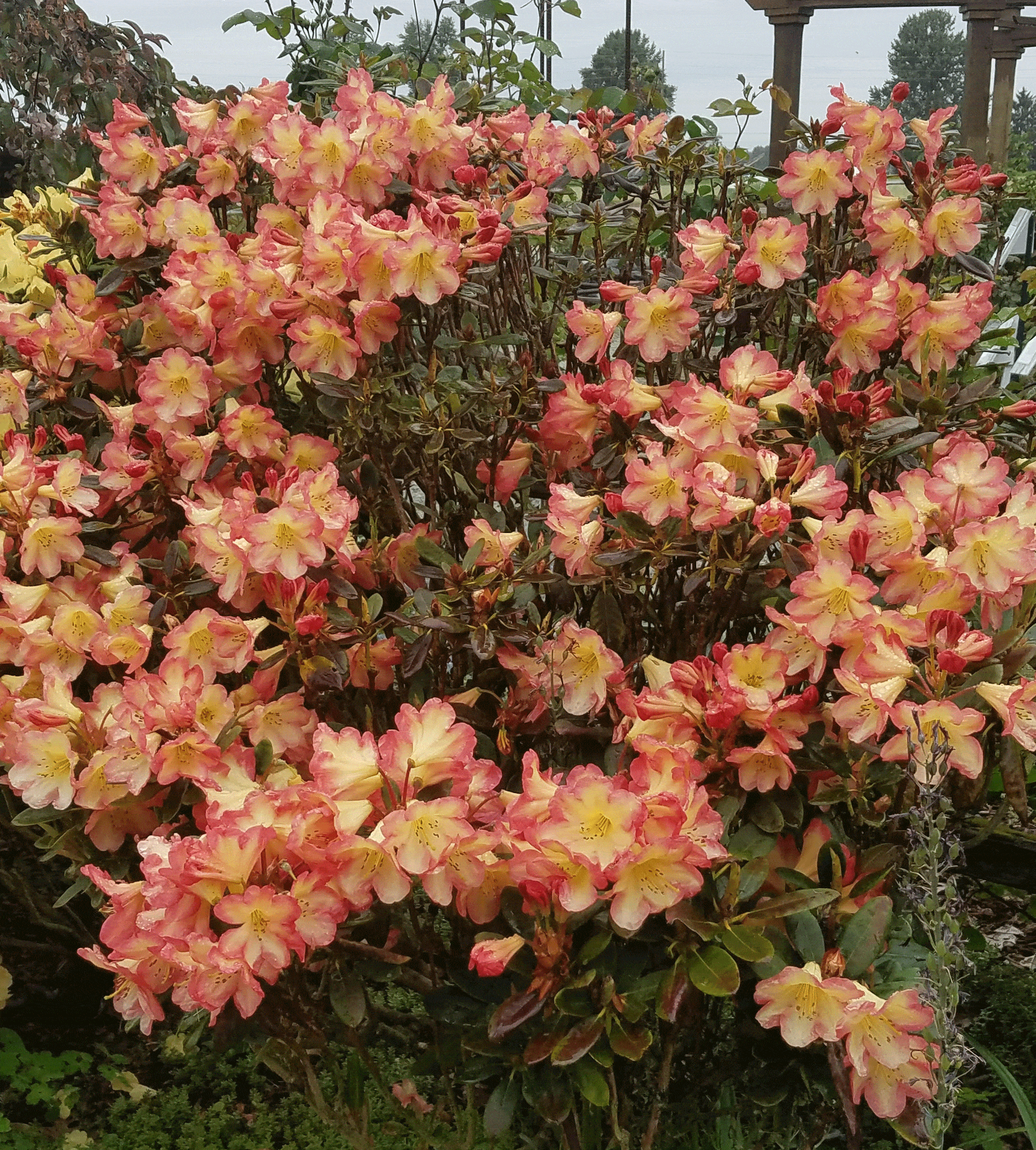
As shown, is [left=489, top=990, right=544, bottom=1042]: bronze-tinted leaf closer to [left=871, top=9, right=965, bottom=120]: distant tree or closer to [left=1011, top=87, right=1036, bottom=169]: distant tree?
[left=871, top=9, right=965, bottom=120]: distant tree

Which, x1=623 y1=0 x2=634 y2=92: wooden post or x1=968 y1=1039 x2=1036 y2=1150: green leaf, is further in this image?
x1=623 y1=0 x2=634 y2=92: wooden post

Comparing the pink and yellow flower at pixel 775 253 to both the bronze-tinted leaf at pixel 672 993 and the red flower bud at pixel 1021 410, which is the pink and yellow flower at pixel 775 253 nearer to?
the red flower bud at pixel 1021 410

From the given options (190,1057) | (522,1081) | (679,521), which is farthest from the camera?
(190,1057)

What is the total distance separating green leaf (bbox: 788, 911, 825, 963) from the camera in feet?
4.02

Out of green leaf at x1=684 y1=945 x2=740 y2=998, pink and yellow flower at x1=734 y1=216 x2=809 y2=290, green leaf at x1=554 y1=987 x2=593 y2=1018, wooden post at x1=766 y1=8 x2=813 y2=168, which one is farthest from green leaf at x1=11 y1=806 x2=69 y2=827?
wooden post at x1=766 y1=8 x2=813 y2=168

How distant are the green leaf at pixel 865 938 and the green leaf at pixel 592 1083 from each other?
26 centimetres

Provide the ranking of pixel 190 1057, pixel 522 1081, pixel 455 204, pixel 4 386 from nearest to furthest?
pixel 522 1081
pixel 455 204
pixel 4 386
pixel 190 1057

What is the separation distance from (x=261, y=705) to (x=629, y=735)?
468 millimetres

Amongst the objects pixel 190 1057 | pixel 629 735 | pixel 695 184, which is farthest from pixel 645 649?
pixel 190 1057

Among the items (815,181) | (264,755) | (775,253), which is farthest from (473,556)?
(815,181)

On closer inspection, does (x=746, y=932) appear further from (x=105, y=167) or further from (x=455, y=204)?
(x=105, y=167)

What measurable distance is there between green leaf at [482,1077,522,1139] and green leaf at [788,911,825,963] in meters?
0.33

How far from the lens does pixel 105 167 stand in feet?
6.72

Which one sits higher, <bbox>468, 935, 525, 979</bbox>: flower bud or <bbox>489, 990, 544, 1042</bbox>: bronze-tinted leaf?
<bbox>468, 935, 525, 979</bbox>: flower bud
